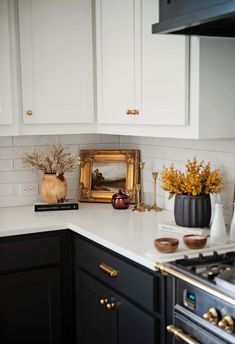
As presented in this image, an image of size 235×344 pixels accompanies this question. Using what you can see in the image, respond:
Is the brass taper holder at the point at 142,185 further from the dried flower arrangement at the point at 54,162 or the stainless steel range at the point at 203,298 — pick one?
the stainless steel range at the point at 203,298

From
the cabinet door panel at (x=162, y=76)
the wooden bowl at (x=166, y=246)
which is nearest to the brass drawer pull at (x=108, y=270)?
the wooden bowl at (x=166, y=246)

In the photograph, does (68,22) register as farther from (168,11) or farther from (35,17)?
(168,11)

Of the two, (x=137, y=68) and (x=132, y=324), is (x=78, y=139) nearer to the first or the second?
(x=137, y=68)

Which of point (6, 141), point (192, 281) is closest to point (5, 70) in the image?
point (6, 141)

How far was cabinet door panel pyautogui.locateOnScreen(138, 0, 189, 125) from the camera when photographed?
8.07ft

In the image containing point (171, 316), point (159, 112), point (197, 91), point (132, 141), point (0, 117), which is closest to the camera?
point (171, 316)

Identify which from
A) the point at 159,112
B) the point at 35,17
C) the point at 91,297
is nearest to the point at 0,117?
the point at 35,17

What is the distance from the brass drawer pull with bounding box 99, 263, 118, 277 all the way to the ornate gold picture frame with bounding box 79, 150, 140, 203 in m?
0.86

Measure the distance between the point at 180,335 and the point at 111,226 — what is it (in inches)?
34.0

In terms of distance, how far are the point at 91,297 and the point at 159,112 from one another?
986 millimetres

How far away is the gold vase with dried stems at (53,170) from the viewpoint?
10.6 feet

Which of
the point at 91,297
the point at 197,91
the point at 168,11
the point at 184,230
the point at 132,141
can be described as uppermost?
the point at 168,11

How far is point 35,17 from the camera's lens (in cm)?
298

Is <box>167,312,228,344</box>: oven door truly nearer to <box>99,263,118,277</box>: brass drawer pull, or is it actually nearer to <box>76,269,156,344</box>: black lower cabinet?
<box>76,269,156,344</box>: black lower cabinet
